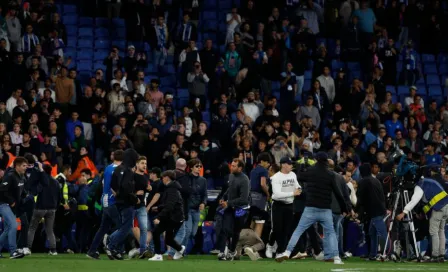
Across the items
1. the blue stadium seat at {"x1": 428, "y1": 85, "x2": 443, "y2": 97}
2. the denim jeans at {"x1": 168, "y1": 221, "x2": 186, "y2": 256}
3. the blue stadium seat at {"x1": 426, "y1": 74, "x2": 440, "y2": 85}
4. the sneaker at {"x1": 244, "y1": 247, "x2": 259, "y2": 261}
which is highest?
the blue stadium seat at {"x1": 426, "y1": 74, "x2": 440, "y2": 85}

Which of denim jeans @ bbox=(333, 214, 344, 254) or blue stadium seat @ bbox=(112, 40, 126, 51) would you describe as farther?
blue stadium seat @ bbox=(112, 40, 126, 51)

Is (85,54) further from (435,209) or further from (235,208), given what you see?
(435,209)

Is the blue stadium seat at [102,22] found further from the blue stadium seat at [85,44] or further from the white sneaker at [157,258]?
the white sneaker at [157,258]

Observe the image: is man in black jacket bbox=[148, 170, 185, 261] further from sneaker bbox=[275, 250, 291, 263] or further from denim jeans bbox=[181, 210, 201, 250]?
sneaker bbox=[275, 250, 291, 263]

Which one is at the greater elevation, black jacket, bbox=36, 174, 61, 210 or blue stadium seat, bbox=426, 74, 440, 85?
blue stadium seat, bbox=426, 74, 440, 85

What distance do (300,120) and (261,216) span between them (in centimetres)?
747

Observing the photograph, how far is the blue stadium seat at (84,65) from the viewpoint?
33.8 meters

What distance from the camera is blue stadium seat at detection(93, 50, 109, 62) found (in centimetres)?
3422

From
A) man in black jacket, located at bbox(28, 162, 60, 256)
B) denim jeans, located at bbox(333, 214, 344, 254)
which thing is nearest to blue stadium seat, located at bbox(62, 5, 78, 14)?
man in black jacket, located at bbox(28, 162, 60, 256)

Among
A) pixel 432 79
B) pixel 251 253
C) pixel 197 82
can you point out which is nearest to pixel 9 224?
pixel 251 253

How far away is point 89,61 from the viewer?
34.1m

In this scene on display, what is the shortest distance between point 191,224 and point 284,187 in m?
2.19

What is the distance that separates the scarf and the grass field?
10.3 metres

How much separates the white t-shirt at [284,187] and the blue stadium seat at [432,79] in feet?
47.4
